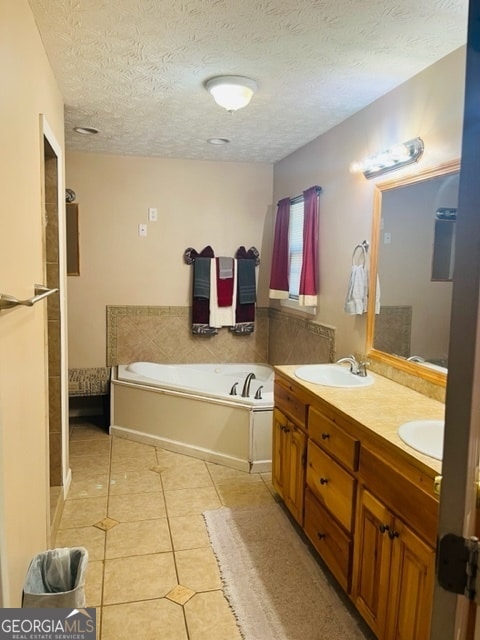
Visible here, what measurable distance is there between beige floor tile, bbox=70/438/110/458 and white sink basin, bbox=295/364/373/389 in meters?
1.84

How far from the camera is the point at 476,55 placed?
2.15ft

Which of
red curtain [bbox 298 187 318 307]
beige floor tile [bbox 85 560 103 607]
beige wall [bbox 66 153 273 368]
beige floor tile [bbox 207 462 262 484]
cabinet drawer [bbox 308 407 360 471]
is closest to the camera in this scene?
cabinet drawer [bbox 308 407 360 471]

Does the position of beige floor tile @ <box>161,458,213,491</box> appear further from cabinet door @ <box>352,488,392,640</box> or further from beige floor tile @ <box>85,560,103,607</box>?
cabinet door @ <box>352,488,392,640</box>

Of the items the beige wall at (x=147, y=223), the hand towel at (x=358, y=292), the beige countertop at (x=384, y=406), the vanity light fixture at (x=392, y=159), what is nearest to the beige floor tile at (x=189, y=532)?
the beige countertop at (x=384, y=406)

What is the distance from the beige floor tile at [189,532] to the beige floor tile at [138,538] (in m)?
0.04

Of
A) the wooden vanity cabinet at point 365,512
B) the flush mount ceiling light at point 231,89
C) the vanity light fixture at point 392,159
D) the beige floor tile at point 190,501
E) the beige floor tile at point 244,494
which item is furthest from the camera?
the beige floor tile at point 244,494

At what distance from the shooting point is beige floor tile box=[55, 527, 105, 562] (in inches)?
95.5

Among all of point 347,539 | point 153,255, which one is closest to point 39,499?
point 347,539

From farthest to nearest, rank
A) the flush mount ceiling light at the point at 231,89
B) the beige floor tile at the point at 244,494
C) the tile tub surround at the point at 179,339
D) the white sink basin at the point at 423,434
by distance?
1. the tile tub surround at the point at 179,339
2. the beige floor tile at the point at 244,494
3. the flush mount ceiling light at the point at 231,89
4. the white sink basin at the point at 423,434

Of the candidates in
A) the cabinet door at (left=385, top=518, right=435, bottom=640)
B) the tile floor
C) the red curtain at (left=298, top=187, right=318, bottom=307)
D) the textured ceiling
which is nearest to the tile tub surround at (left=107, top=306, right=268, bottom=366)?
the tile floor

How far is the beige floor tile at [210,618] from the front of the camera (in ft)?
6.22

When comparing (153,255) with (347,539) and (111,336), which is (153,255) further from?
(347,539)

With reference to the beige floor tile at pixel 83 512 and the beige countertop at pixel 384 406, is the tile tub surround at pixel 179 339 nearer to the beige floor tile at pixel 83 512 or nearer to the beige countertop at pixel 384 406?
the beige floor tile at pixel 83 512

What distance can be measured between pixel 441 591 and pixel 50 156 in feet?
8.76
